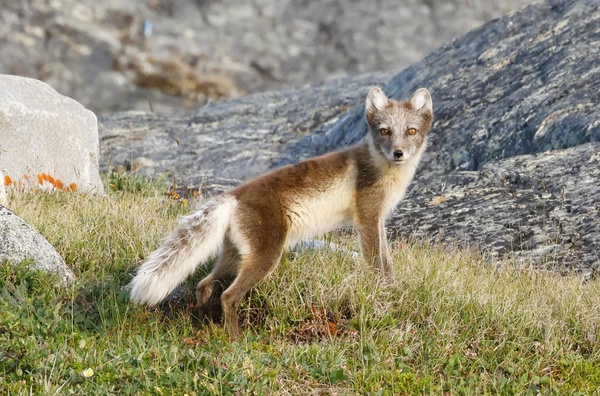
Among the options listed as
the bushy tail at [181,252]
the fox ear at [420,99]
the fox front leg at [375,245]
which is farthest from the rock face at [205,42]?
the bushy tail at [181,252]

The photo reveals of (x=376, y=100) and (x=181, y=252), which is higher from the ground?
(x=376, y=100)

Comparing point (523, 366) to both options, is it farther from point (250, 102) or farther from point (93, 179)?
point (250, 102)

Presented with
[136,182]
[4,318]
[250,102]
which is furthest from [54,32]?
[4,318]

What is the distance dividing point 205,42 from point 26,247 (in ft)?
55.0

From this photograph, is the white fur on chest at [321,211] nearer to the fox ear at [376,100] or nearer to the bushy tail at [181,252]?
the bushy tail at [181,252]

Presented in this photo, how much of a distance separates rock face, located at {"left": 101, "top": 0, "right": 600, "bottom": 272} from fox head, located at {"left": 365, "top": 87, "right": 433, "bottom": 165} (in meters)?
1.04

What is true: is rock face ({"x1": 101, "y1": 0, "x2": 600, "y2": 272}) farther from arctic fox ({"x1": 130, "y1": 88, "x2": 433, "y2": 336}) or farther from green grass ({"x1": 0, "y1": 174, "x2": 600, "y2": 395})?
arctic fox ({"x1": 130, "y1": 88, "x2": 433, "y2": 336})

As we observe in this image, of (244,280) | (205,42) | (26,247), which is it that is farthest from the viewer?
(205,42)

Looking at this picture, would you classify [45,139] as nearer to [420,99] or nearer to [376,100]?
[376,100]

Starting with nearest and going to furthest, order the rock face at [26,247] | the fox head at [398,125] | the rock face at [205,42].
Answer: the rock face at [26,247] < the fox head at [398,125] < the rock face at [205,42]

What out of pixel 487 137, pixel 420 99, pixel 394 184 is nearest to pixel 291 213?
pixel 394 184

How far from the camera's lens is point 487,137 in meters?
8.38

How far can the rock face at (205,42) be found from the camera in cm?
2050

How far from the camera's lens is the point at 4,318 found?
5074 mm
